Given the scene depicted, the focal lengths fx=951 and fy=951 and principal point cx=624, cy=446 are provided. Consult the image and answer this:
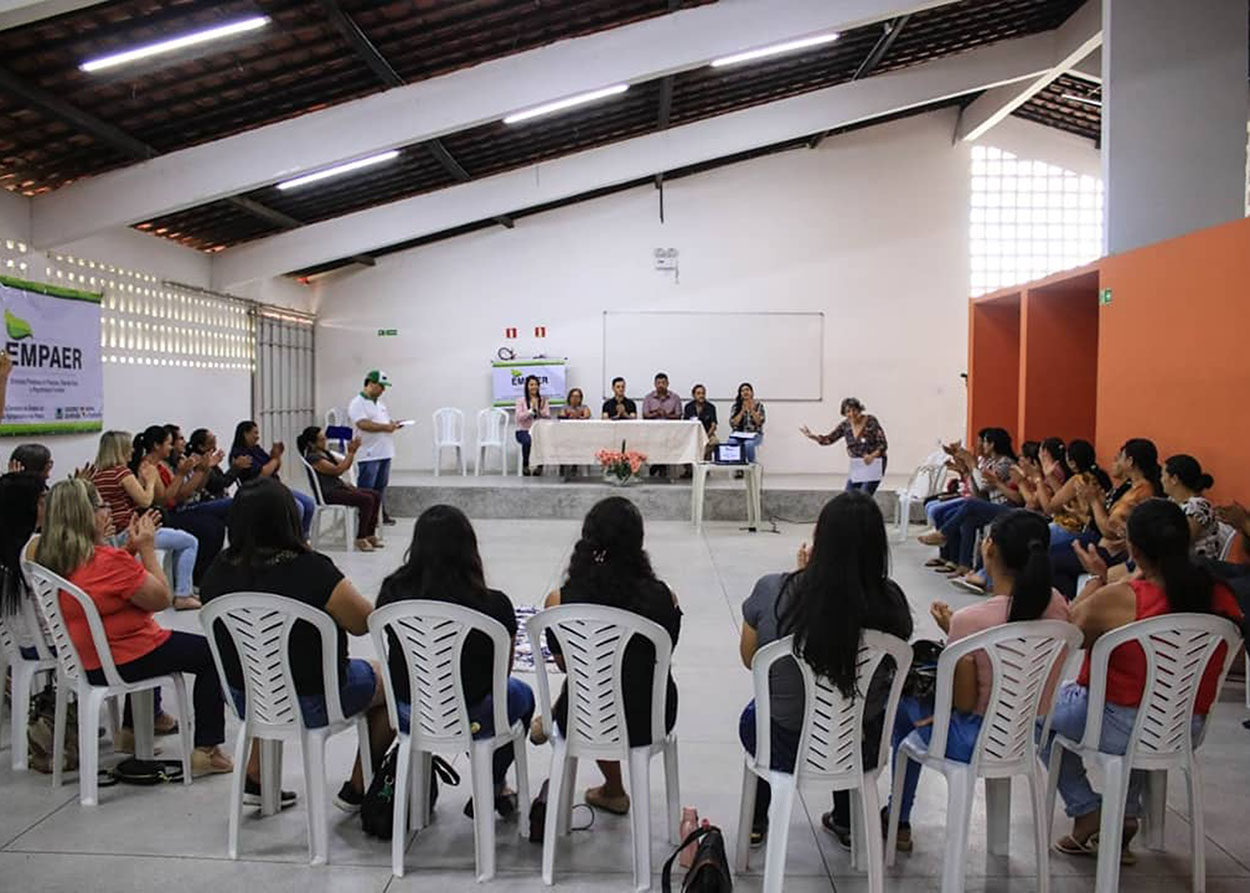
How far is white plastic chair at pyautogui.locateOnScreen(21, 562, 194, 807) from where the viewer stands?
291 centimetres

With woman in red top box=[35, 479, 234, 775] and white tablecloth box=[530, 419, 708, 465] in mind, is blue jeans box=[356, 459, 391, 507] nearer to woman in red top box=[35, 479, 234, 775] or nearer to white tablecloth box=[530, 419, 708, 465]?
white tablecloth box=[530, 419, 708, 465]

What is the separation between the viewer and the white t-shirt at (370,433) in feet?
26.7

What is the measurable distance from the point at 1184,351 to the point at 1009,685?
150 inches

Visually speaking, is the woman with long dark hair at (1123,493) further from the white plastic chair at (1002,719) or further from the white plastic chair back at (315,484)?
the white plastic chair back at (315,484)

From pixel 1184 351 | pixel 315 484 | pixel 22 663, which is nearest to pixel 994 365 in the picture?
pixel 1184 351

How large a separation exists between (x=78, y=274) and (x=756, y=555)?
233 inches

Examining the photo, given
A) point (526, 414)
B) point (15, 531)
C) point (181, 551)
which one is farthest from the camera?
point (526, 414)

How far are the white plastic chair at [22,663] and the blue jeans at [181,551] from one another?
2345mm

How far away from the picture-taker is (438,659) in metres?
2.51

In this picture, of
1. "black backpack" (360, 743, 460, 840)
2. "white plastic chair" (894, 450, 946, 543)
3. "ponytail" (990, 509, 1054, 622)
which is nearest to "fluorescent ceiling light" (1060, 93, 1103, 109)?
"white plastic chair" (894, 450, 946, 543)

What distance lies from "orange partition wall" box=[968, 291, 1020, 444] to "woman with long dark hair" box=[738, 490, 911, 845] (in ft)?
23.5

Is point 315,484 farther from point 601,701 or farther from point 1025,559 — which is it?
point 1025,559

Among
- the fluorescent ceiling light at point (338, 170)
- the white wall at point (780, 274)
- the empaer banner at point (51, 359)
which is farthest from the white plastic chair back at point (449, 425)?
the empaer banner at point (51, 359)

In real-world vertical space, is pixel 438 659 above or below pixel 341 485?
below
